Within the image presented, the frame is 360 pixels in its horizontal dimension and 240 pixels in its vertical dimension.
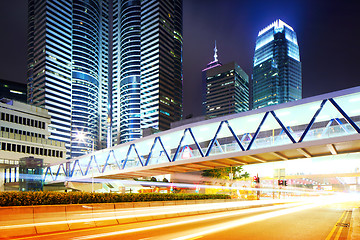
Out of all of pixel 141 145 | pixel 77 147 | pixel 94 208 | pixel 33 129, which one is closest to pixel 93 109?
pixel 77 147

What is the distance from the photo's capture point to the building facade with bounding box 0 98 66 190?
212 feet

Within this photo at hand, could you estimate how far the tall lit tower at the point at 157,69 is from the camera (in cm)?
18325

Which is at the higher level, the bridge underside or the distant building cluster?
the distant building cluster

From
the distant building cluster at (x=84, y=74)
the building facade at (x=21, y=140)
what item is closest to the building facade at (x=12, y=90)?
the distant building cluster at (x=84, y=74)

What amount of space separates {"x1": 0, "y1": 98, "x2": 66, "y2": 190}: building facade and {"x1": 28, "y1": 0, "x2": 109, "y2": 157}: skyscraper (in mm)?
86861

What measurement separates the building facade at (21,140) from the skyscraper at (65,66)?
285ft

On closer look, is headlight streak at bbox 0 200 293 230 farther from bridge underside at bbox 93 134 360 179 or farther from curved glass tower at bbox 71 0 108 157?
curved glass tower at bbox 71 0 108 157

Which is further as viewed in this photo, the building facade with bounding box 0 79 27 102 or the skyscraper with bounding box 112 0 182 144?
the skyscraper with bounding box 112 0 182 144

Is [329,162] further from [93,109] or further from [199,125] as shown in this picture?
[93,109]

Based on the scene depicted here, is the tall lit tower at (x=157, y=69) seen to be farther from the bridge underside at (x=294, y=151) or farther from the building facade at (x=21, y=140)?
the bridge underside at (x=294, y=151)

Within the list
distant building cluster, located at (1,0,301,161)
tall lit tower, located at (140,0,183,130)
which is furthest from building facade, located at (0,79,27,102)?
tall lit tower, located at (140,0,183,130)

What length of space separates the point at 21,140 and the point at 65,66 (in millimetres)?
112475

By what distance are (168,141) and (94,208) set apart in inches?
1127

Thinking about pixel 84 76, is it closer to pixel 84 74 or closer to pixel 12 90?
pixel 84 74
